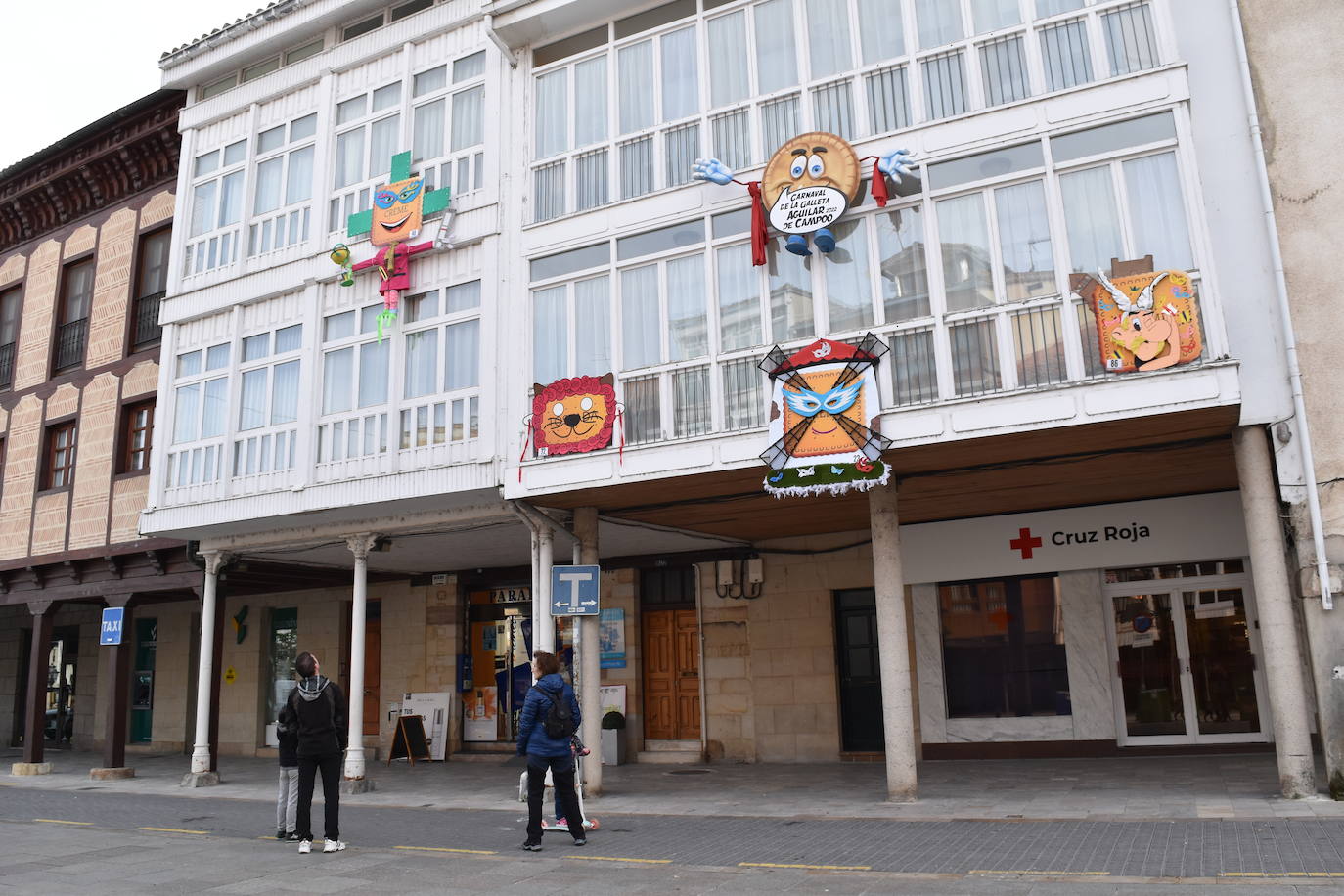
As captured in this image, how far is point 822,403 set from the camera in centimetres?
1134

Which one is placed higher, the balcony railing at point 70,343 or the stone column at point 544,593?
the balcony railing at point 70,343

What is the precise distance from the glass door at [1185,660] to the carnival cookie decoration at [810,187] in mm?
7127

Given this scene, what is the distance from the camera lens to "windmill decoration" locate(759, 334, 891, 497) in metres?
11.1

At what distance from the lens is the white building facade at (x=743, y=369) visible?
10.6 meters

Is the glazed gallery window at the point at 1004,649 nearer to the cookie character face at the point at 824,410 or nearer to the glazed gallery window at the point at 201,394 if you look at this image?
the cookie character face at the point at 824,410

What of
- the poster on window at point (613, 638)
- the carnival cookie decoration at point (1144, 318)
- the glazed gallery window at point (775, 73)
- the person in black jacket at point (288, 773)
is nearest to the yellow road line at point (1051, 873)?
the carnival cookie decoration at point (1144, 318)

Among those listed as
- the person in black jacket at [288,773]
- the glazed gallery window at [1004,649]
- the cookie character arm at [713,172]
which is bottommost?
the person in black jacket at [288,773]

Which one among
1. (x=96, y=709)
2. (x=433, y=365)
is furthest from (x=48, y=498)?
(x=433, y=365)

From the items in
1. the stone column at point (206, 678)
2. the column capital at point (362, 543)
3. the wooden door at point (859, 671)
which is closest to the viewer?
the column capital at point (362, 543)

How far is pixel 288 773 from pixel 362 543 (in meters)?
5.37

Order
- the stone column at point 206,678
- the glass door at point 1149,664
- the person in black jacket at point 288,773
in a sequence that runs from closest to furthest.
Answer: the person in black jacket at point 288,773, the glass door at point 1149,664, the stone column at point 206,678

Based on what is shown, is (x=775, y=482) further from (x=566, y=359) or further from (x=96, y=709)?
(x=96, y=709)

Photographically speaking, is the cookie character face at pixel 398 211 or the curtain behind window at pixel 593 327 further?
the cookie character face at pixel 398 211

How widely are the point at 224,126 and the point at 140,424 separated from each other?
5.74 m
